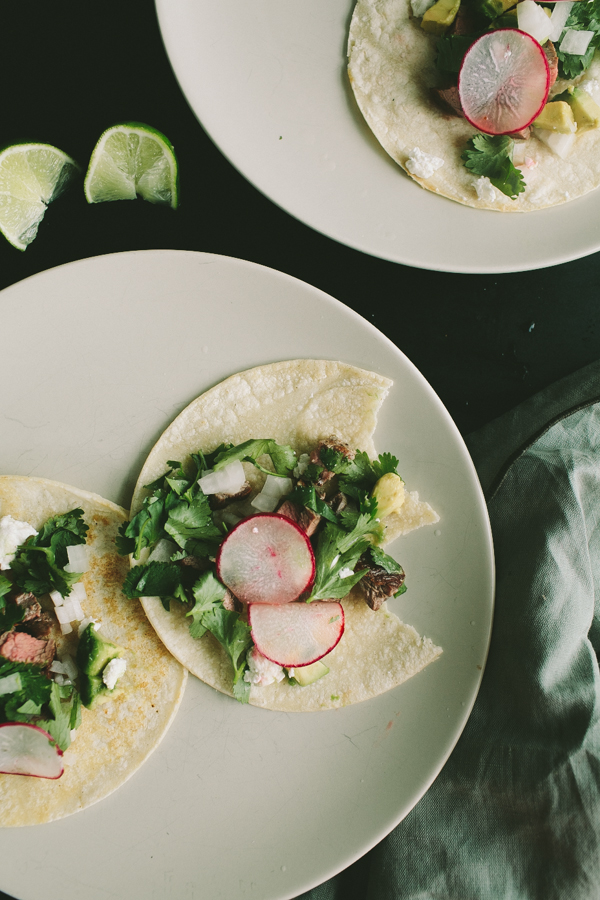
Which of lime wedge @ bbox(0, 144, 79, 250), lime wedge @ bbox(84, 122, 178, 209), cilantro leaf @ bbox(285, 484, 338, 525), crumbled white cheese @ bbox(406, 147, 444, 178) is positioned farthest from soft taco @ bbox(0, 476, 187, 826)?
crumbled white cheese @ bbox(406, 147, 444, 178)

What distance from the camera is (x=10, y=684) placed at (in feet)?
6.66

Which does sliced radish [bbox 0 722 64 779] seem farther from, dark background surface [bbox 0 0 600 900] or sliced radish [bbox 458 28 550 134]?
sliced radish [bbox 458 28 550 134]

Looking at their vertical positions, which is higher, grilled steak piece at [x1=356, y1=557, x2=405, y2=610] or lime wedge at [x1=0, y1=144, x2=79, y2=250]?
lime wedge at [x1=0, y1=144, x2=79, y2=250]

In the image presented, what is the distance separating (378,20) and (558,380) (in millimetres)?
1549

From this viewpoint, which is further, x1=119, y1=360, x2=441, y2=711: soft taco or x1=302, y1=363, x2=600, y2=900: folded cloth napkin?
x1=302, y1=363, x2=600, y2=900: folded cloth napkin

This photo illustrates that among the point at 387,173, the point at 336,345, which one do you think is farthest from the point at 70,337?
the point at 387,173

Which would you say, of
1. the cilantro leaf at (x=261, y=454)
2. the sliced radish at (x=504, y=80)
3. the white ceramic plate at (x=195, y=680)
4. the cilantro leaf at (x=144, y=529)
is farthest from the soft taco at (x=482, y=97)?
the cilantro leaf at (x=144, y=529)

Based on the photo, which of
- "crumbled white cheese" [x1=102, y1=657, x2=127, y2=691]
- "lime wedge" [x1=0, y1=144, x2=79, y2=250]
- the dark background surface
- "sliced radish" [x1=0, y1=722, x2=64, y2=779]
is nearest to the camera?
"sliced radish" [x1=0, y1=722, x2=64, y2=779]

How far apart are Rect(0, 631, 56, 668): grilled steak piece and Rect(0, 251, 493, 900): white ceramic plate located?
1.72ft

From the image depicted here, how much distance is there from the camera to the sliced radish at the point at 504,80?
2.09m

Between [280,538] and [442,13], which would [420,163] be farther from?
[280,538]

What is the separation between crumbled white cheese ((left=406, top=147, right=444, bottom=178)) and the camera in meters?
2.17

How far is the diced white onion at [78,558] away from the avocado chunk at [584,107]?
241 cm

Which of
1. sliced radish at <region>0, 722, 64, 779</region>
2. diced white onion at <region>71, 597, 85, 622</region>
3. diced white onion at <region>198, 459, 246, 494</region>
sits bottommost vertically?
sliced radish at <region>0, 722, 64, 779</region>
